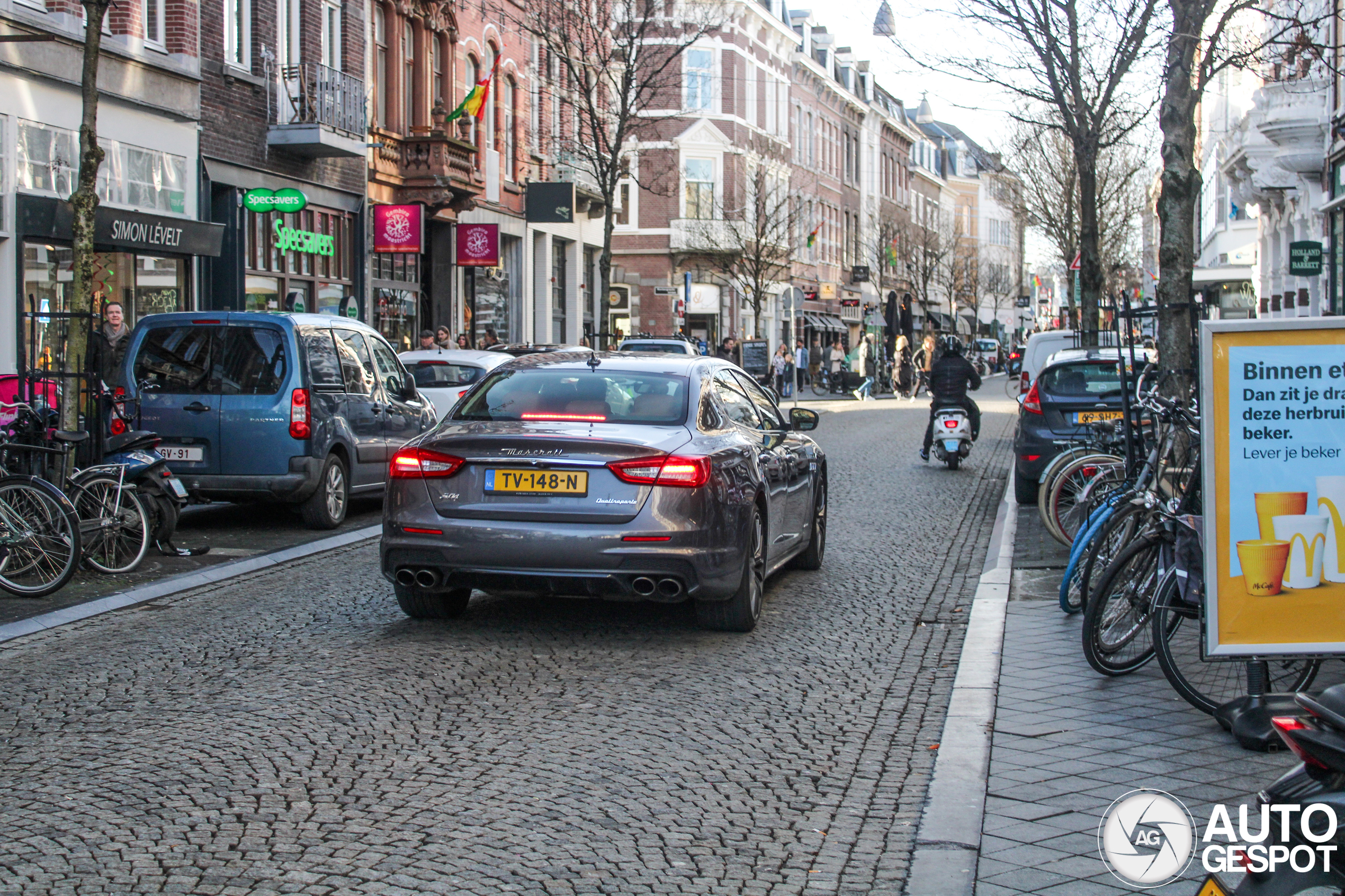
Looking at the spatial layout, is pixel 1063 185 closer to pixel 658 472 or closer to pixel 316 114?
pixel 316 114

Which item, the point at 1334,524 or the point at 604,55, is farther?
the point at 604,55

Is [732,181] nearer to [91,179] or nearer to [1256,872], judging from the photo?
[91,179]

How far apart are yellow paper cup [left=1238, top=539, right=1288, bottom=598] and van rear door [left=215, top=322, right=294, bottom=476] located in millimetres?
8677

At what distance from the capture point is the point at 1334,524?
5.25 metres

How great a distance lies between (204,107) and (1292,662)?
1956 centimetres

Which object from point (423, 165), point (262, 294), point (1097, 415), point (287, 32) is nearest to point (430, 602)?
point (1097, 415)

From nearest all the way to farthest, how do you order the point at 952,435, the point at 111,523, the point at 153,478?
the point at 111,523, the point at 153,478, the point at 952,435

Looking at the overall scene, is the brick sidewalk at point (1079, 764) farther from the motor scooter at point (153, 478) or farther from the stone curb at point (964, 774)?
the motor scooter at point (153, 478)

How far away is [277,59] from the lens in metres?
24.2

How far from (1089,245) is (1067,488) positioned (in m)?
15.3

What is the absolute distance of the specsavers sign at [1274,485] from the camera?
5258 millimetres

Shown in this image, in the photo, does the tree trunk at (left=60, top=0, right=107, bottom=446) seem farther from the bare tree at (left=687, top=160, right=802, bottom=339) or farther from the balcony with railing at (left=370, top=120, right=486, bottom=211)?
the bare tree at (left=687, top=160, right=802, bottom=339)

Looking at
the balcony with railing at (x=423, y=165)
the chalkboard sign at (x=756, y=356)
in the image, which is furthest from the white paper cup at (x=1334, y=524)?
the chalkboard sign at (x=756, y=356)

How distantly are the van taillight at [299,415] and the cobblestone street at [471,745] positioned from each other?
9.85 ft
